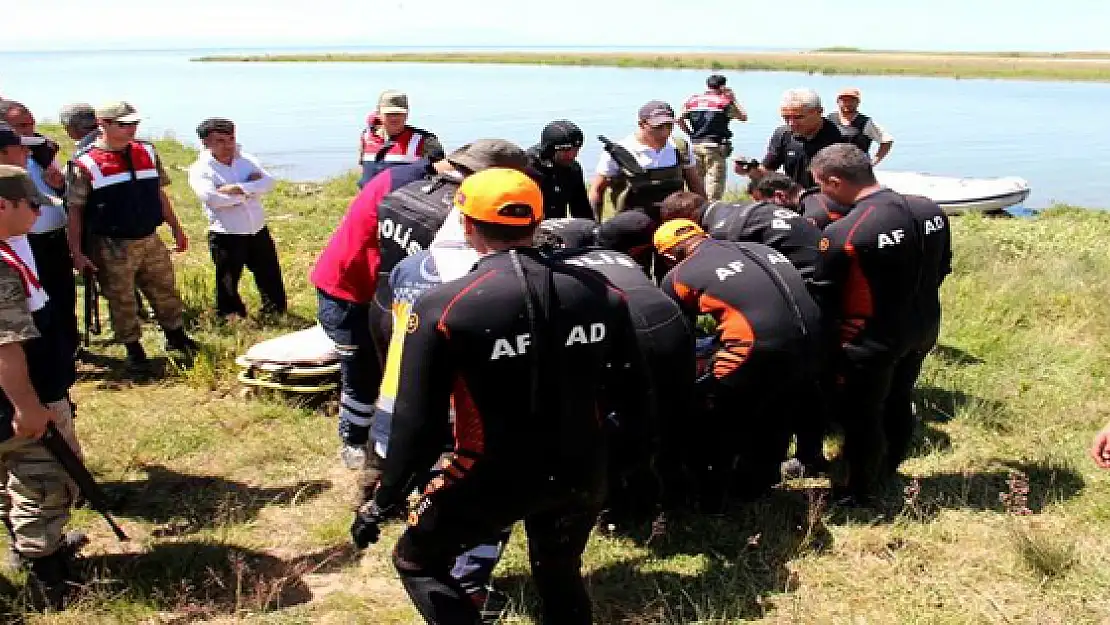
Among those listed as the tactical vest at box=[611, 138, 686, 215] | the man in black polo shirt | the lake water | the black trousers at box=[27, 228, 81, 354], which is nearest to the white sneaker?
the black trousers at box=[27, 228, 81, 354]

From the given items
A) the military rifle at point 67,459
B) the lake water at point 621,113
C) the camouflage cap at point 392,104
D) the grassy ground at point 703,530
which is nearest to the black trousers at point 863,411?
the grassy ground at point 703,530

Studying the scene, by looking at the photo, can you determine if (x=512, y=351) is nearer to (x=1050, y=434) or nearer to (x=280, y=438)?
(x=280, y=438)

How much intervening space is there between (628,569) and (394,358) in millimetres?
1860

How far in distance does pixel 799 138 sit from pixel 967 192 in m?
7.95

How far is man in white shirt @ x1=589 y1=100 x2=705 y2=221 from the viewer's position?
6711 mm

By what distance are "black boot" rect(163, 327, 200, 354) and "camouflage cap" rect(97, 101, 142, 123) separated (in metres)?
1.68

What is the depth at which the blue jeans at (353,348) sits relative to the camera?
14.8ft

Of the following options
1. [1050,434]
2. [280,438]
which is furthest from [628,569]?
[1050,434]

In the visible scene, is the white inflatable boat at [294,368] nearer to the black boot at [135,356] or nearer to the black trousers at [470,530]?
the black boot at [135,356]

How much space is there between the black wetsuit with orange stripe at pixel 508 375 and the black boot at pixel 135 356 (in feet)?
15.3

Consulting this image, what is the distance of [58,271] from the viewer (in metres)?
5.17

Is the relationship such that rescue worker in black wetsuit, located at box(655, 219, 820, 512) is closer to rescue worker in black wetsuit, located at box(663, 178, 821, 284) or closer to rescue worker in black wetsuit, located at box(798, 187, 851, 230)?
rescue worker in black wetsuit, located at box(663, 178, 821, 284)

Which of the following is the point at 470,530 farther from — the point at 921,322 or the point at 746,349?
the point at 921,322

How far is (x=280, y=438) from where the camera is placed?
548 cm
